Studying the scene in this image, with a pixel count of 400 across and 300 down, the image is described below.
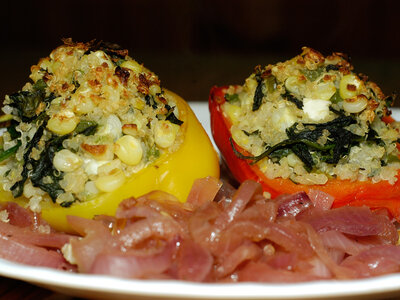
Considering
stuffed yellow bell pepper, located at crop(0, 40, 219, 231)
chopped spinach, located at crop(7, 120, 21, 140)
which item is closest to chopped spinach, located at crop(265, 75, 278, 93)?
stuffed yellow bell pepper, located at crop(0, 40, 219, 231)

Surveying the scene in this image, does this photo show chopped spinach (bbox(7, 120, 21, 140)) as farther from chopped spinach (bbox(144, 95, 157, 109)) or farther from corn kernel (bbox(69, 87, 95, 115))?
chopped spinach (bbox(144, 95, 157, 109))

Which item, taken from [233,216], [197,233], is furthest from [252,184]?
[197,233]

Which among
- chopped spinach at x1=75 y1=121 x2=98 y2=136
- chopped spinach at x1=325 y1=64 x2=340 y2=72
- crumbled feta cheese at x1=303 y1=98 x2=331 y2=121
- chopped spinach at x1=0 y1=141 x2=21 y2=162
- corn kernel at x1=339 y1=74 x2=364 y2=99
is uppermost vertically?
chopped spinach at x1=325 y1=64 x2=340 y2=72

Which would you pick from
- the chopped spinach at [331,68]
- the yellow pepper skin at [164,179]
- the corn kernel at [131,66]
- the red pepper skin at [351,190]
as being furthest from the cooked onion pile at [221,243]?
the chopped spinach at [331,68]

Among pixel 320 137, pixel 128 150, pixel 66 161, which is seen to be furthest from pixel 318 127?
pixel 66 161

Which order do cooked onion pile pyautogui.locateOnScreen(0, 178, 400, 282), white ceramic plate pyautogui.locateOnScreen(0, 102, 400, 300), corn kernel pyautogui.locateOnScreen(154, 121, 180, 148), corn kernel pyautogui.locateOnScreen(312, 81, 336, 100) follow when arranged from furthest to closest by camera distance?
corn kernel pyautogui.locateOnScreen(312, 81, 336, 100)
corn kernel pyautogui.locateOnScreen(154, 121, 180, 148)
cooked onion pile pyautogui.locateOnScreen(0, 178, 400, 282)
white ceramic plate pyautogui.locateOnScreen(0, 102, 400, 300)

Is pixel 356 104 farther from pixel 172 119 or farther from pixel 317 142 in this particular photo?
pixel 172 119

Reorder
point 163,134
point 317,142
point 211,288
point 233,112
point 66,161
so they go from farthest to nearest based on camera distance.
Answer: point 233,112, point 317,142, point 163,134, point 66,161, point 211,288
